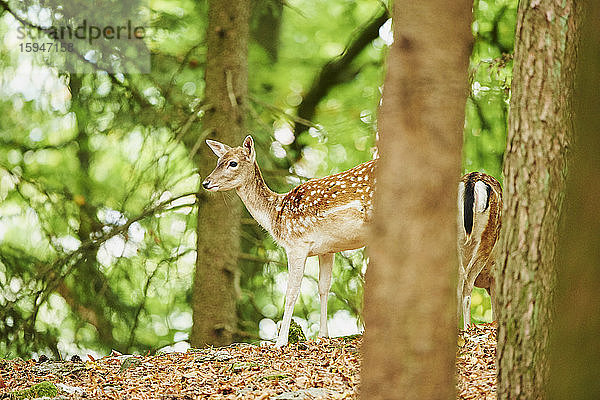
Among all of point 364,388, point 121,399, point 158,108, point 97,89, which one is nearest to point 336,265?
point 158,108

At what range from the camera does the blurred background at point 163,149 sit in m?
10.1

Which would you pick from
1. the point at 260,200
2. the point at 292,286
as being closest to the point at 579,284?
the point at 292,286

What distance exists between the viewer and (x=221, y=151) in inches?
304

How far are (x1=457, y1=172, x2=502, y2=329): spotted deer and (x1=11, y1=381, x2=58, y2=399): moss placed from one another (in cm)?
297

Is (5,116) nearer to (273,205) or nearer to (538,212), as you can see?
(273,205)

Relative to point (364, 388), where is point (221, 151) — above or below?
above

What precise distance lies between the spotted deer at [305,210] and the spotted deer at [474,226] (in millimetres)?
744

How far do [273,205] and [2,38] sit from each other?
176 inches

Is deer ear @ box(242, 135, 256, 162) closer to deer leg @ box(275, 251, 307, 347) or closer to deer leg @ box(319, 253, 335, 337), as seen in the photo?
deer leg @ box(275, 251, 307, 347)

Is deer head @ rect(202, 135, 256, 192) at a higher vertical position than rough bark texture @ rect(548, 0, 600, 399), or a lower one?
higher

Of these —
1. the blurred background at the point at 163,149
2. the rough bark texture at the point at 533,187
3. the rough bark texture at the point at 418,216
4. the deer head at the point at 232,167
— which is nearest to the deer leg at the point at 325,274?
the deer head at the point at 232,167

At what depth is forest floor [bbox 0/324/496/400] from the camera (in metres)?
5.40

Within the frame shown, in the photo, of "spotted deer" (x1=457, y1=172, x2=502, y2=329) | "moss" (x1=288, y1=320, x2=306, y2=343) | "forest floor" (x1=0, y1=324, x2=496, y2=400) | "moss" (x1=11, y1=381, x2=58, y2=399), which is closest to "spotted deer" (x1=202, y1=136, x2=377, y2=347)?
"moss" (x1=288, y1=320, x2=306, y2=343)

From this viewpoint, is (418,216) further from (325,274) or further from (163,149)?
(163,149)
